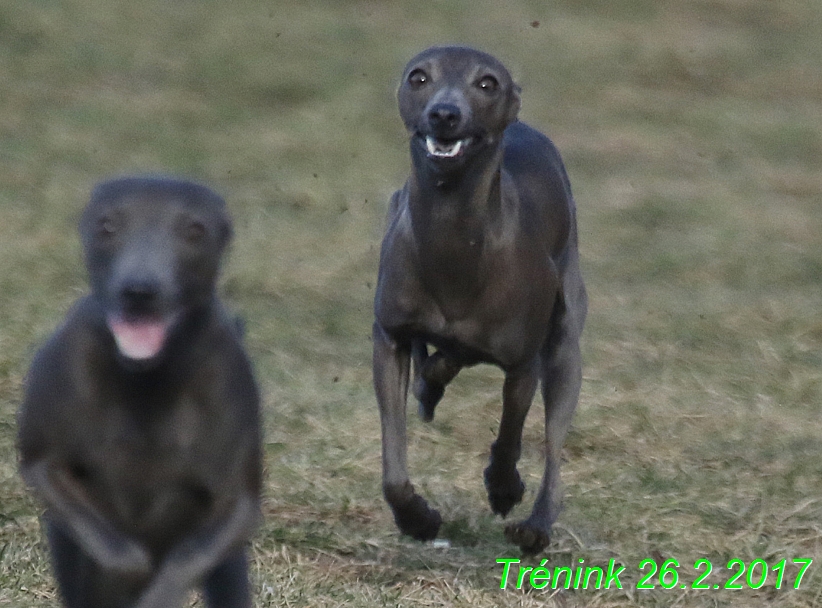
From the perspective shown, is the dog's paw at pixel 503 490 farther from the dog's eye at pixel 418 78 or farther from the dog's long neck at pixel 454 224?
the dog's eye at pixel 418 78

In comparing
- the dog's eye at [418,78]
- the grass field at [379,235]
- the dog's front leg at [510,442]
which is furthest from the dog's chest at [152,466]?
the dog's front leg at [510,442]

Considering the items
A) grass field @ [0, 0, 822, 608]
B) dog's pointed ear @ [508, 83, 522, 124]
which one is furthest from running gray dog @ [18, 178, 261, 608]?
dog's pointed ear @ [508, 83, 522, 124]

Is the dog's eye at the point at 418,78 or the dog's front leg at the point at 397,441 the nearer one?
the dog's eye at the point at 418,78

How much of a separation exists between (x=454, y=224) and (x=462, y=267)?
0.15 m

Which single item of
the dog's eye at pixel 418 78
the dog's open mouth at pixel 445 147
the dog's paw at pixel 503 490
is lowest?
the dog's paw at pixel 503 490

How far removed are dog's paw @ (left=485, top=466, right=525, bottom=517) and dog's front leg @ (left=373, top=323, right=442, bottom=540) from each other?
0.41 m

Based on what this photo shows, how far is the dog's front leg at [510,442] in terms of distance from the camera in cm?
614

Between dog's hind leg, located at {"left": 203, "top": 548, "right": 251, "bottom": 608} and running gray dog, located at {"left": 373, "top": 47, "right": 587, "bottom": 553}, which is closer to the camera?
dog's hind leg, located at {"left": 203, "top": 548, "right": 251, "bottom": 608}

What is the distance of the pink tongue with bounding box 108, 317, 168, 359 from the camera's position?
361cm

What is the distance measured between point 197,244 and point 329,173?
10.2m

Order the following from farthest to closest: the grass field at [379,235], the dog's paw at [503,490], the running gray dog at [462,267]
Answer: the dog's paw at [503,490], the grass field at [379,235], the running gray dog at [462,267]

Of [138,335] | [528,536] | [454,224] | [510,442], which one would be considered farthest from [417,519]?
[138,335]

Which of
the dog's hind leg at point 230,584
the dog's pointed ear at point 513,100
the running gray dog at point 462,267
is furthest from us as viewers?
the dog's pointed ear at point 513,100

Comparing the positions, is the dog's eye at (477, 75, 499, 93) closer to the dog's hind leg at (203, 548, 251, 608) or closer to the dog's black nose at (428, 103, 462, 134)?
the dog's black nose at (428, 103, 462, 134)
